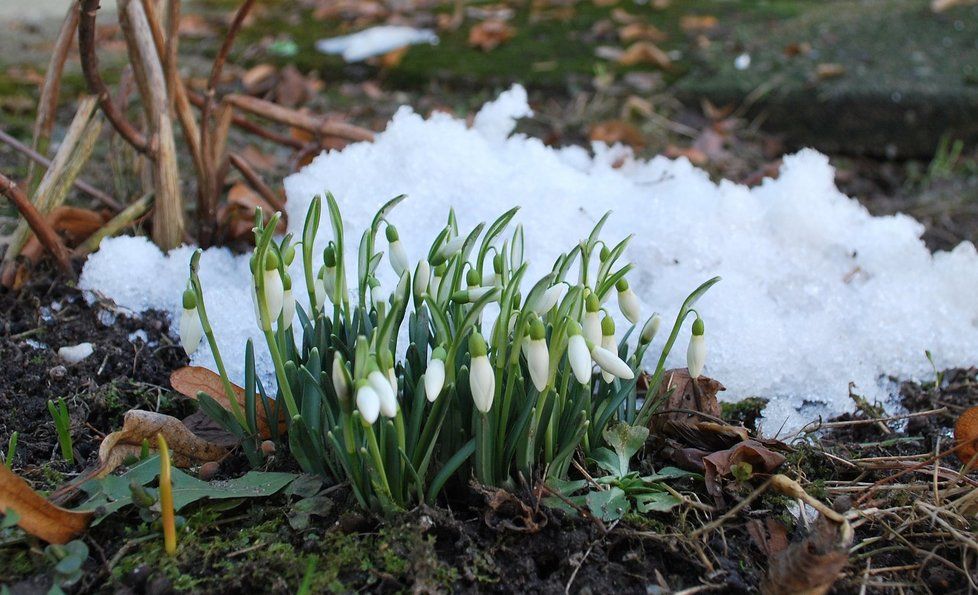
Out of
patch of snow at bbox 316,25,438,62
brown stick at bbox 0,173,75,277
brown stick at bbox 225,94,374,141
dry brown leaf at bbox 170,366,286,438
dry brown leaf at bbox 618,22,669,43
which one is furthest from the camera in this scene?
dry brown leaf at bbox 618,22,669,43

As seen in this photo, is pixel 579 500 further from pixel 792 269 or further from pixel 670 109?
pixel 670 109

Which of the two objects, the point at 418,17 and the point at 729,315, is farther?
the point at 418,17

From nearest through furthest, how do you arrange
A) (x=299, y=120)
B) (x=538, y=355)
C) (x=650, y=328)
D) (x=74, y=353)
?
(x=538, y=355)
(x=650, y=328)
(x=74, y=353)
(x=299, y=120)

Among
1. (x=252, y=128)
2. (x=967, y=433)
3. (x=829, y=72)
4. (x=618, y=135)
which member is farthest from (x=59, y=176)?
(x=829, y=72)

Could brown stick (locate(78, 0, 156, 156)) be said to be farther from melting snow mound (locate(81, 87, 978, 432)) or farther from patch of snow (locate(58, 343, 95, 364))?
patch of snow (locate(58, 343, 95, 364))

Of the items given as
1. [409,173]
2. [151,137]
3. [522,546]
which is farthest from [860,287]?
[151,137]

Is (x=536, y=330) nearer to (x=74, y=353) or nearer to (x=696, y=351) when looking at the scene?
(x=696, y=351)

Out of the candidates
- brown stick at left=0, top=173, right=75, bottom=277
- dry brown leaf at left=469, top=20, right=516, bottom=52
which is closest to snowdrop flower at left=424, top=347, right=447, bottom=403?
brown stick at left=0, top=173, right=75, bottom=277
